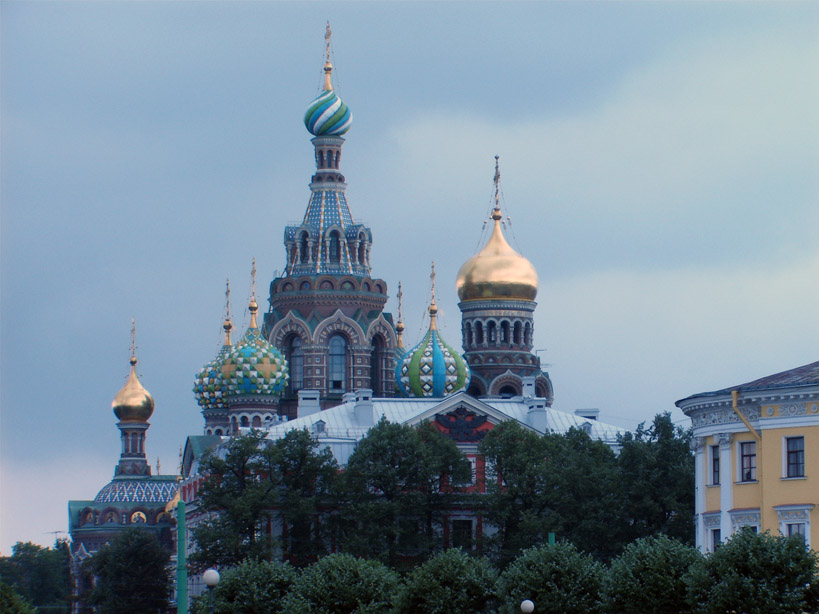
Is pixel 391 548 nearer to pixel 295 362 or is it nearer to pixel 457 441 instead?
pixel 457 441

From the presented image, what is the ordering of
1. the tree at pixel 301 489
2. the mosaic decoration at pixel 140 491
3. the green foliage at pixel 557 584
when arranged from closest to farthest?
1. the green foliage at pixel 557 584
2. the tree at pixel 301 489
3. the mosaic decoration at pixel 140 491

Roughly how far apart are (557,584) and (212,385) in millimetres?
41247

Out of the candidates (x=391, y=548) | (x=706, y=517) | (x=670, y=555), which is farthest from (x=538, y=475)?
(x=670, y=555)

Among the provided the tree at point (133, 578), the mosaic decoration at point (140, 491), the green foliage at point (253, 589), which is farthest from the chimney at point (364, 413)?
the mosaic decoration at point (140, 491)

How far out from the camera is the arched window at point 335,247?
7956 cm

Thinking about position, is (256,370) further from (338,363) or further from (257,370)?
(338,363)

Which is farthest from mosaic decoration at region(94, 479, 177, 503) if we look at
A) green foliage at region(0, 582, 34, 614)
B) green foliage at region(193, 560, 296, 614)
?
green foliage at region(193, 560, 296, 614)

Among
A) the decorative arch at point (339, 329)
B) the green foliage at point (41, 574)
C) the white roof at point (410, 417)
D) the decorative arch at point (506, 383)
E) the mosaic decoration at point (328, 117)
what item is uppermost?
the mosaic decoration at point (328, 117)

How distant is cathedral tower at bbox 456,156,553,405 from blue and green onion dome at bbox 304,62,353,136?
709 cm

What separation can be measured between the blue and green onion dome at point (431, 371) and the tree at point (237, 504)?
52.4 feet

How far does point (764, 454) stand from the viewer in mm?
A: 41844

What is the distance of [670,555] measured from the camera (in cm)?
3803

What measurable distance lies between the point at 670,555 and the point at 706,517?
234 inches

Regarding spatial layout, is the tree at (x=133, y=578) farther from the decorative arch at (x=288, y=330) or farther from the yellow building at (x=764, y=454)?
the yellow building at (x=764, y=454)
